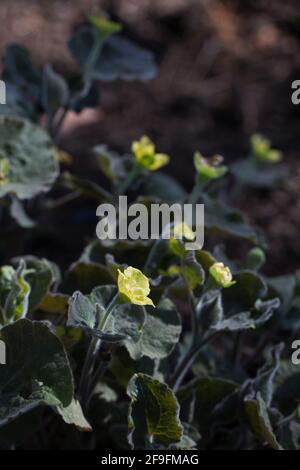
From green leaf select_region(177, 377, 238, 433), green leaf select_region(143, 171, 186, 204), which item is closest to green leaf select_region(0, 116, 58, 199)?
green leaf select_region(143, 171, 186, 204)

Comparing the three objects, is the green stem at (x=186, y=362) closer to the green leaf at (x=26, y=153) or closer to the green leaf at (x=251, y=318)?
the green leaf at (x=251, y=318)

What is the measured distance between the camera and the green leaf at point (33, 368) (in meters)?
1.23

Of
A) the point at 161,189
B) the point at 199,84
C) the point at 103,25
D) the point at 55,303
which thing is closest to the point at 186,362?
the point at 55,303

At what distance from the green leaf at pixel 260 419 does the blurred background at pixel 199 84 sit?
999 millimetres

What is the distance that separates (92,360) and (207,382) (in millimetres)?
274

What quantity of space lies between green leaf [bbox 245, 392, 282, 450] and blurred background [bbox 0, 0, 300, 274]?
1.00m

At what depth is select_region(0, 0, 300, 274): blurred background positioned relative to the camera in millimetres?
2660

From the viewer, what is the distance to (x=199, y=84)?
3.09 meters

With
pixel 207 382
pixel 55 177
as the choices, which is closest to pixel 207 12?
pixel 55 177

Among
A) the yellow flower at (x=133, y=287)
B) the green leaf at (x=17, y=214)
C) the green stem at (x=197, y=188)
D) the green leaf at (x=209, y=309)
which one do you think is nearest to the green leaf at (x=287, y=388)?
the green leaf at (x=209, y=309)

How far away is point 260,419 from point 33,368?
0.42 meters

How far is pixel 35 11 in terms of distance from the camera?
3.20m

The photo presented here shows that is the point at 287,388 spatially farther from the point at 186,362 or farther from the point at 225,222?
the point at 225,222
